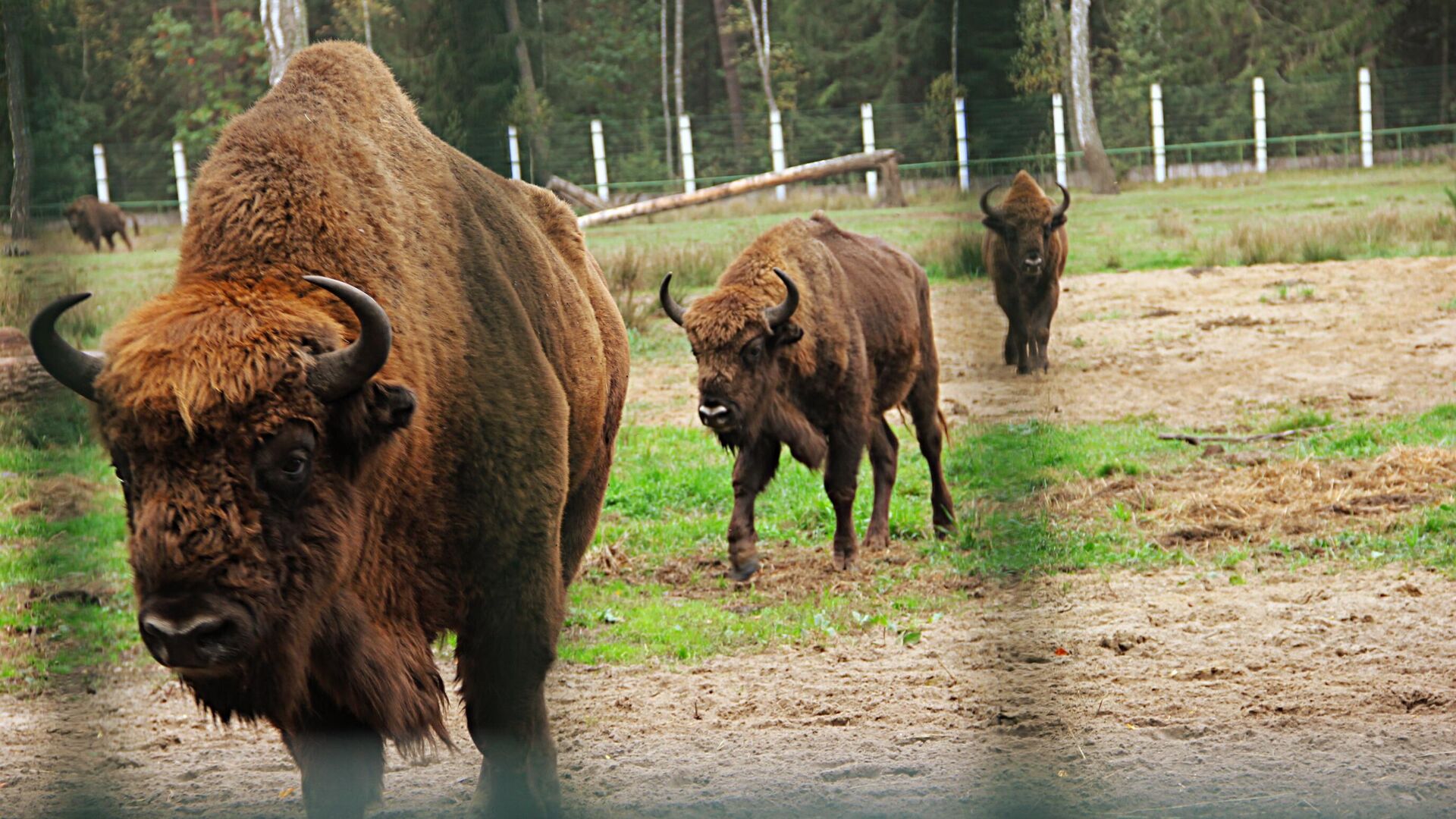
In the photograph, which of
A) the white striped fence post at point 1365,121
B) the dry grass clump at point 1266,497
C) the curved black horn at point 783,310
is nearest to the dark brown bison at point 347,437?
the curved black horn at point 783,310

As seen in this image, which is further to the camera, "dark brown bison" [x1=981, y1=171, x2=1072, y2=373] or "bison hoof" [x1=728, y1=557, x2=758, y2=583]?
"dark brown bison" [x1=981, y1=171, x2=1072, y2=373]

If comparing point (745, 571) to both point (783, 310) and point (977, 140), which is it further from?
point (977, 140)

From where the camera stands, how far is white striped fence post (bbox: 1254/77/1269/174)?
1118 inches

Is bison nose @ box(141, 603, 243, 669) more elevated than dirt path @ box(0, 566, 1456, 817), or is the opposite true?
bison nose @ box(141, 603, 243, 669)

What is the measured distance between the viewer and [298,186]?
3168 millimetres

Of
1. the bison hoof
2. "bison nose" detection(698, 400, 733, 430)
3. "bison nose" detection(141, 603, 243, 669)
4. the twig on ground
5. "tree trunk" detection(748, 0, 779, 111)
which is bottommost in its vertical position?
the bison hoof

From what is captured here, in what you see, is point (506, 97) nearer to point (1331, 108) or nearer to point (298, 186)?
point (298, 186)

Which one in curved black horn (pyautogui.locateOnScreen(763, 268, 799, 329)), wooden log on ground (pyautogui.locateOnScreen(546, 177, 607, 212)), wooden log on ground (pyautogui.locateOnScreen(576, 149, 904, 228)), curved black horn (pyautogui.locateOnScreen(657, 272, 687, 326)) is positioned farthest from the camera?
wooden log on ground (pyautogui.locateOnScreen(546, 177, 607, 212))

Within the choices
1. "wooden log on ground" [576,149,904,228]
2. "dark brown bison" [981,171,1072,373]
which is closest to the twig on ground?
"dark brown bison" [981,171,1072,373]

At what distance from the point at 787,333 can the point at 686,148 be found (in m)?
5.68

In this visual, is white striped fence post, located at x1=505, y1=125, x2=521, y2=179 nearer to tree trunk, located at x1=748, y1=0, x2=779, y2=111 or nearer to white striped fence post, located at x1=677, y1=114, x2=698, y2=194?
tree trunk, located at x1=748, y1=0, x2=779, y2=111

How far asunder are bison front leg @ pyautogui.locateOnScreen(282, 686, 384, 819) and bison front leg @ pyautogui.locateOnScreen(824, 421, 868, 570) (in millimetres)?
3874

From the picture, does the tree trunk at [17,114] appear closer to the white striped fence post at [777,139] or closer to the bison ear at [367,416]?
the bison ear at [367,416]

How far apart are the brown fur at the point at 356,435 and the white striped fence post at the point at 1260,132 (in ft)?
89.8
